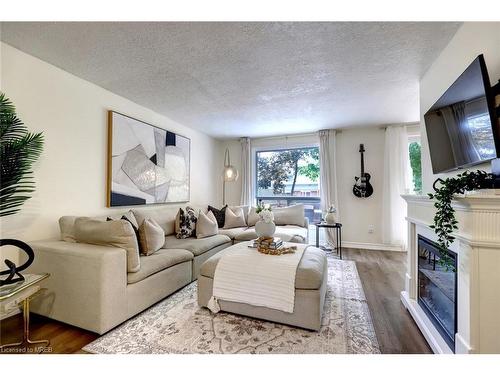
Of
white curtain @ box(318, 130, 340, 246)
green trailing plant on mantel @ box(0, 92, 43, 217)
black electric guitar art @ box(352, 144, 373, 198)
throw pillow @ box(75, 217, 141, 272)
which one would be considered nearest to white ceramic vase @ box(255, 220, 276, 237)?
throw pillow @ box(75, 217, 141, 272)

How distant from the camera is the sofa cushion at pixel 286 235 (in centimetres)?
335

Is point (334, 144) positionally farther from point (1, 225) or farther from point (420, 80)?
point (1, 225)

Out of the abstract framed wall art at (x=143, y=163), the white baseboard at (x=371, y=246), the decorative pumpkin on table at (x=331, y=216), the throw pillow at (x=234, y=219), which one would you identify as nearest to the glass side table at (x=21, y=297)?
the abstract framed wall art at (x=143, y=163)

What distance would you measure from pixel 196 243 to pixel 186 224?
0.46 metres

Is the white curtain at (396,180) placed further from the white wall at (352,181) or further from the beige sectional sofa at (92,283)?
the beige sectional sofa at (92,283)

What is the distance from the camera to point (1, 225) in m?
1.87

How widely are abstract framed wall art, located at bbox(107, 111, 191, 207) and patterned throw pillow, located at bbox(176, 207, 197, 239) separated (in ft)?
1.60

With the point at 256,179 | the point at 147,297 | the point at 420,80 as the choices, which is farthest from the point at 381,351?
the point at 256,179

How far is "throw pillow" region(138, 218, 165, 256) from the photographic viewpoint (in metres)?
2.37

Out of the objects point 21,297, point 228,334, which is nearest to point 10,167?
point 21,297

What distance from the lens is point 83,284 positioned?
1.74m

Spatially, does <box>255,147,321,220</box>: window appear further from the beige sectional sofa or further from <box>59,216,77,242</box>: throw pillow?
<box>59,216,77,242</box>: throw pillow

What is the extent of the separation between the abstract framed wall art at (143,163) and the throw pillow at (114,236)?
2.89 ft
